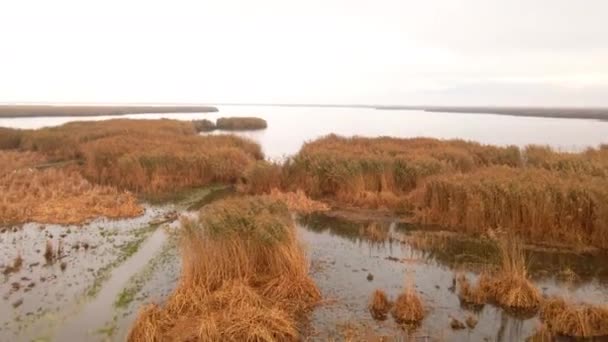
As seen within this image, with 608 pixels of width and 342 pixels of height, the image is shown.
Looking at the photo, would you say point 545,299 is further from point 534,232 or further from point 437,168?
point 437,168

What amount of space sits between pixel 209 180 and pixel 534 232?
1415 centimetres

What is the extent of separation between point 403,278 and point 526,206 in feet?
16.6

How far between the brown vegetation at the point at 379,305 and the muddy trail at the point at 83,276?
14.3ft

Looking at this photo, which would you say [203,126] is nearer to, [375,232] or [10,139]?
[10,139]

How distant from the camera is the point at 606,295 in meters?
9.35

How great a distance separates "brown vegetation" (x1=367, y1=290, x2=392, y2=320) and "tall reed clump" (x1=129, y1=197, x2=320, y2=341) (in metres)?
1.16

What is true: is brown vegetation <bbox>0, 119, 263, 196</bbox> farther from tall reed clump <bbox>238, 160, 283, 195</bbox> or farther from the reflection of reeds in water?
the reflection of reeds in water

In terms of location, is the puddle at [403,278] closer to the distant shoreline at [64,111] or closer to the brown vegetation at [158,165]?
the brown vegetation at [158,165]

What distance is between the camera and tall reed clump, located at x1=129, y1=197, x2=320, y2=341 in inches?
302

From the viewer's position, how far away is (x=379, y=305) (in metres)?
8.74

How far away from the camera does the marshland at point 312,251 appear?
Answer: 8.15 metres

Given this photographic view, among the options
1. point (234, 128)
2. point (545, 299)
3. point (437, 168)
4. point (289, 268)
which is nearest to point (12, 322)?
point (289, 268)

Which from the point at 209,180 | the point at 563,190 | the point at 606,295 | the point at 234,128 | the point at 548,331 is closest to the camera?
the point at 548,331

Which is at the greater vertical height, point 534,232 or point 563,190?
point 563,190
